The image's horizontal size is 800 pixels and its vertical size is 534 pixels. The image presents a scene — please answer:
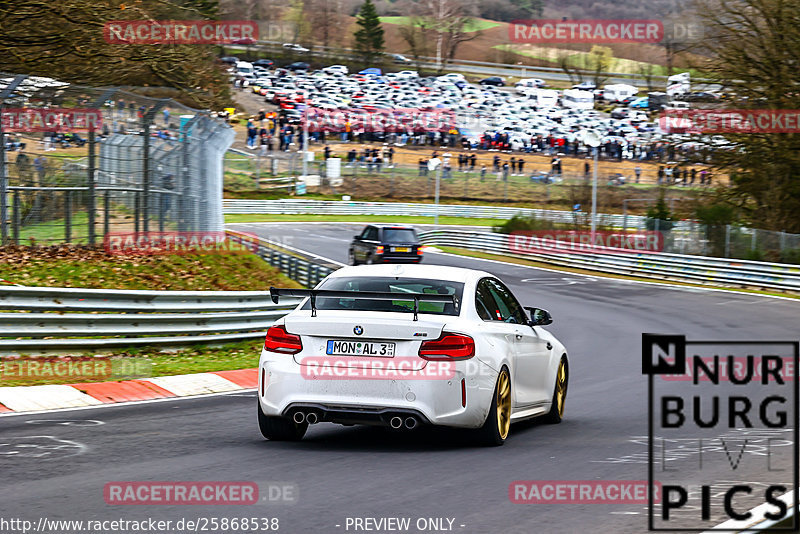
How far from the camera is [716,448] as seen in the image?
9.07 m

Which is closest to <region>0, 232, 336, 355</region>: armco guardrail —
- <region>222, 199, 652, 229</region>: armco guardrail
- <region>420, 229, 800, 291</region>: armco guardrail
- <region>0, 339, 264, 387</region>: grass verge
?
<region>0, 339, 264, 387</region>: grass verge

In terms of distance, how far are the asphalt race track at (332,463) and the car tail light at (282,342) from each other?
30.5 inches

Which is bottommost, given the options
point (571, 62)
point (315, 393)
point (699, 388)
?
point (699, 388)

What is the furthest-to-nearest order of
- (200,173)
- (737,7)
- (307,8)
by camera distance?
(307,8) < (737,7) < (200,173)

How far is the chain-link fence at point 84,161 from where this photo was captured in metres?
17.1

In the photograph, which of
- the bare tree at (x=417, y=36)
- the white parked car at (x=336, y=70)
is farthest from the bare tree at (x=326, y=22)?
the white parked car at (x=336, y=70)

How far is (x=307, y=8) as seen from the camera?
14525 centimetres

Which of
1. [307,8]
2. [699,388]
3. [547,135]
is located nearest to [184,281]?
[699,388]

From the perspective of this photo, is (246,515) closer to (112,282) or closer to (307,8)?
(112,282)

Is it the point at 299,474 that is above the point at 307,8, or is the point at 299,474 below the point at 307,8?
below

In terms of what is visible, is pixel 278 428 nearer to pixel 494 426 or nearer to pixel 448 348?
pixel 448 348

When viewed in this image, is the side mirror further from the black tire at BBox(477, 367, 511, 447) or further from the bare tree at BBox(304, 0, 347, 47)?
the bare tree at BBox(304, 0, 347, 47)

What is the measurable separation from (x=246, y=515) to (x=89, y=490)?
3.97 feet

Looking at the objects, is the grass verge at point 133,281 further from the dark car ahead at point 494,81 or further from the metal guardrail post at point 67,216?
the dark car ahead at point 494,81
